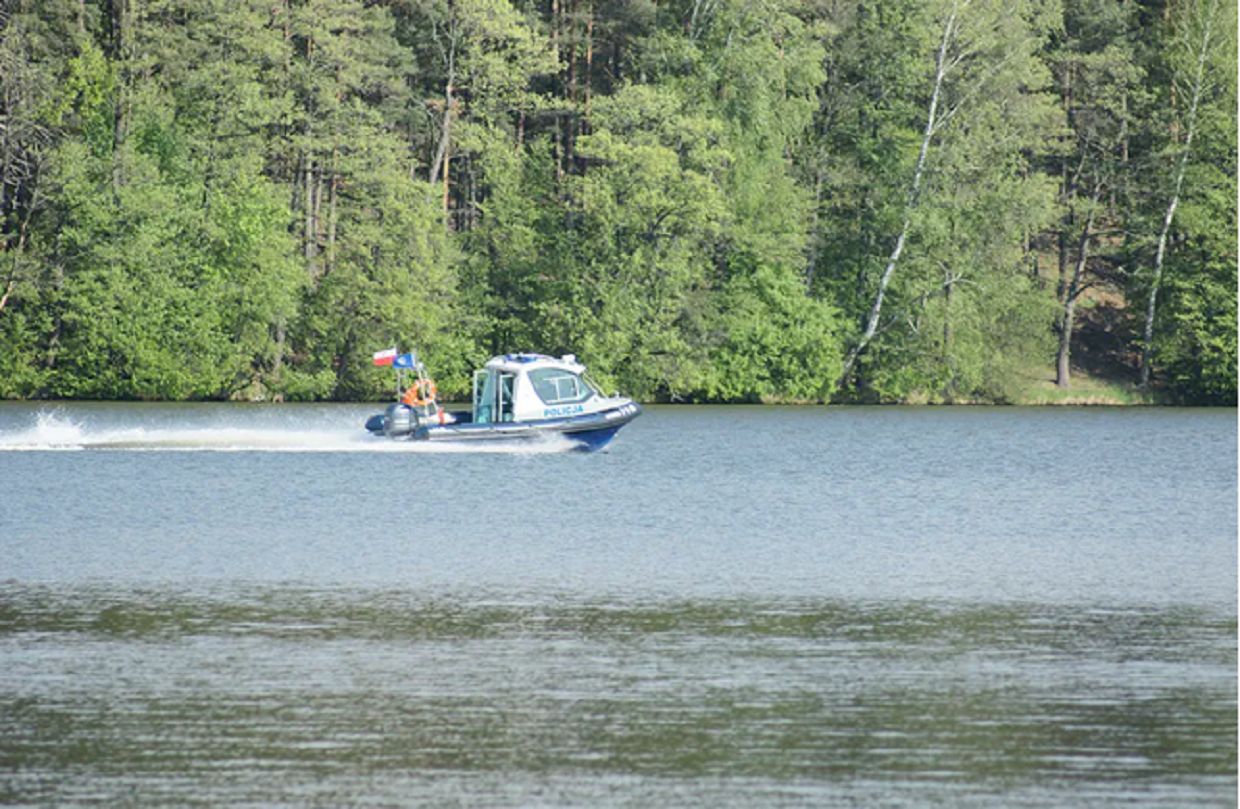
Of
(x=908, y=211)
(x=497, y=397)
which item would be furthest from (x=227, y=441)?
(x=908, y=211)

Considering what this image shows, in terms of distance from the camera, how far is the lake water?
49.7 feet

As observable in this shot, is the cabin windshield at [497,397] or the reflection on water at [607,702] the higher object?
the reflection on water at [607,702]

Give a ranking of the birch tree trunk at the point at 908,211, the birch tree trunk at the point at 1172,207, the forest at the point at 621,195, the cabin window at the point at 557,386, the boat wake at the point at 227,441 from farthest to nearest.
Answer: the birch tree trunk at the point at 908,211
the birch tree trunk at the point at 1172,207
the forest at the point at 621,195
the cabin window at the point at 557,386
the boat wake at the point at 227,441

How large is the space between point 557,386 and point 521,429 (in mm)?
1670

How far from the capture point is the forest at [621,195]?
251 ft

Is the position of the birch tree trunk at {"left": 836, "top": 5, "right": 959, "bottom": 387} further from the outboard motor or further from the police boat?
the outboard motor

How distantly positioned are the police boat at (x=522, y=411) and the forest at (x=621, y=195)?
26.8 m

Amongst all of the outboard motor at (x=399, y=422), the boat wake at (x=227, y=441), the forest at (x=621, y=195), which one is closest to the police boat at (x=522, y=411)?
the outboard motor at (x=399, y=422)

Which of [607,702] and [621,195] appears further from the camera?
[621,195]

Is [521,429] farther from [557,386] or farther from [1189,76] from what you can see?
[1189,76]

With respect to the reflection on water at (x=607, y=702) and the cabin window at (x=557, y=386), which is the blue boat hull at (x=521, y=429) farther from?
the reflection on water at (x=607, y=702)

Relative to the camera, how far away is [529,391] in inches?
2008

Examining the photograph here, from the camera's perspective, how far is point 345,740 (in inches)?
635

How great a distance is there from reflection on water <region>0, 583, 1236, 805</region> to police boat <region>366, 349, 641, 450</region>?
26272 mm
